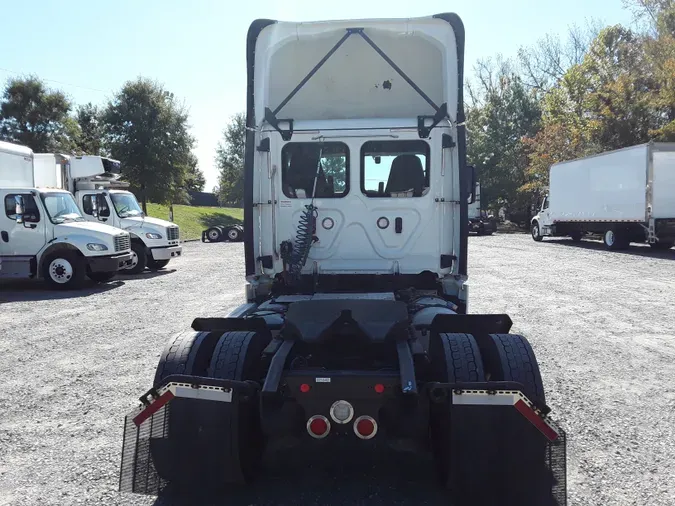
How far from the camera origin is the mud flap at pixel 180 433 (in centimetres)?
326

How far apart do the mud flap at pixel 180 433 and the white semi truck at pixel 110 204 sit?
13.8m

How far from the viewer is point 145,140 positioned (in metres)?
34.1

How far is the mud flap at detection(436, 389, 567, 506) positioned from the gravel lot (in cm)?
51

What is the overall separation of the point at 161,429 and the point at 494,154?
159 ft

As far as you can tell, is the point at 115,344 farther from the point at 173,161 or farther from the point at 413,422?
the point at 173,161

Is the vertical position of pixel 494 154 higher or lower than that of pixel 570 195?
higher

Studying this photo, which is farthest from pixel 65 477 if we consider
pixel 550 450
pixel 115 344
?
pixel 115 344

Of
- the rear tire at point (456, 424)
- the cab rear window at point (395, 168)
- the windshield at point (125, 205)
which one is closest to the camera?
the rear tire at point (456, 424)

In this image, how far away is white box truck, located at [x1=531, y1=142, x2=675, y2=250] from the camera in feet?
68.7

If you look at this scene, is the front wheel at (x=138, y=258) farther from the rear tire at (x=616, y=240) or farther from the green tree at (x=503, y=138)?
the green tree at (x=503, y=138)

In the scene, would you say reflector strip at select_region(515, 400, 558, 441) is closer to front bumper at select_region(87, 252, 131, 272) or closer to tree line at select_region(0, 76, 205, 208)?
front bumper at select_region(87, 252, 131, 272)

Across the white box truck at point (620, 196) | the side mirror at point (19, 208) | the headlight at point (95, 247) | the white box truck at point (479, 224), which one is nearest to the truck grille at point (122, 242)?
the headlight at point (95, 247)

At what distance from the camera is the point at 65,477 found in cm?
396

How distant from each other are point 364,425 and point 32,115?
1472 inches
